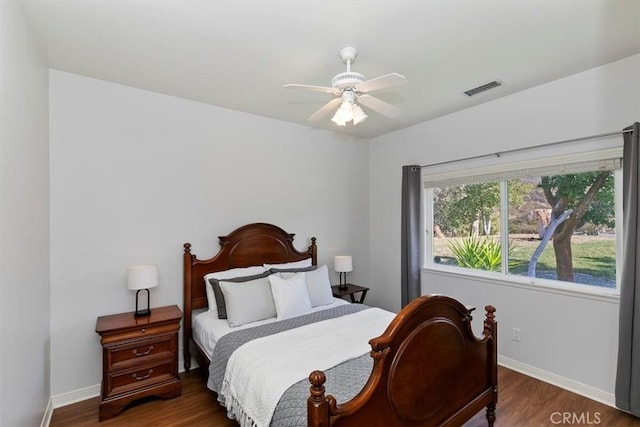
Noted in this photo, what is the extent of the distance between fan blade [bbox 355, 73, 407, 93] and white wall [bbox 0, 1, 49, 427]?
1.83 metres

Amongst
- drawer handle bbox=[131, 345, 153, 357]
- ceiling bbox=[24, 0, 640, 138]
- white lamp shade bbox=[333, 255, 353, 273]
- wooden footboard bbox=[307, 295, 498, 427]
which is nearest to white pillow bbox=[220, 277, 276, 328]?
drawer handle bbox=[131, 345, 153, 357]

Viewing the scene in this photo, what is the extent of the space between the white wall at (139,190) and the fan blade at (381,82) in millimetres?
1888

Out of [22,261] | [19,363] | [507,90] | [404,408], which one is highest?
[507,90]

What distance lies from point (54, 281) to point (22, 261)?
94cm

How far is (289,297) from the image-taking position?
2.80 metres

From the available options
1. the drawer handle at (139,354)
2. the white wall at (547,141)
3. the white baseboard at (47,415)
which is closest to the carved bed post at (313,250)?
the white wall at (547,141)

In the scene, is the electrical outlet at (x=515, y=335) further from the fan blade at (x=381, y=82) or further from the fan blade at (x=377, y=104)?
the fan blade at (x=381, y=82)

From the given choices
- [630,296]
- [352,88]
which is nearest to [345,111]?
[352,88]

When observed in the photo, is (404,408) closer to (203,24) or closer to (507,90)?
(203,24)

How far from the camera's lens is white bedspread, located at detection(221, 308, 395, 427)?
174 cm

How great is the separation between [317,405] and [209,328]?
1.65 m

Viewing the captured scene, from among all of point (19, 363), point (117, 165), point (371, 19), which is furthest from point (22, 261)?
point (371, 19)

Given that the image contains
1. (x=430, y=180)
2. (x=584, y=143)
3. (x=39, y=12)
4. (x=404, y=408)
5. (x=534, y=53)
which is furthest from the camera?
(x=430, y=180)

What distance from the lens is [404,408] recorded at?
1.60 metres
